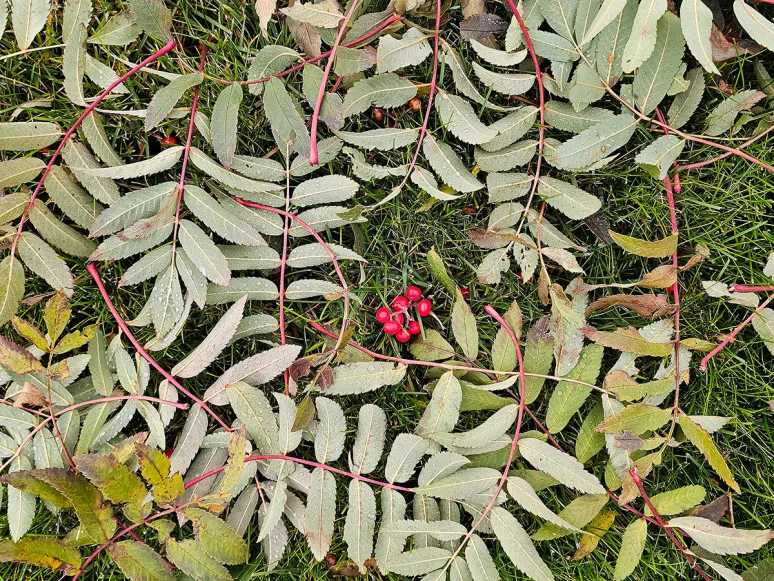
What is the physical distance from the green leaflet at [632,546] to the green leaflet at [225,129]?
4.97 ft

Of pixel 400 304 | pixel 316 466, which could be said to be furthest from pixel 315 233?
pixel 316 466

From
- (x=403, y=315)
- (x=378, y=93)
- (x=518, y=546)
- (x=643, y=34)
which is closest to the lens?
(x=643, y=34)

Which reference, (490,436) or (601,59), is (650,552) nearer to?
(490,436)

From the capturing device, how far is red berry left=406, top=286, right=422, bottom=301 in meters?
1.87

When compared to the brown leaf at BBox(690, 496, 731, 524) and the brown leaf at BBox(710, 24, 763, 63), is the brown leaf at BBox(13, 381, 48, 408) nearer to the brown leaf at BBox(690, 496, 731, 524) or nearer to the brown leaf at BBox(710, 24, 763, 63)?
the brown leaf at BBox(690, 496, 731, 524)

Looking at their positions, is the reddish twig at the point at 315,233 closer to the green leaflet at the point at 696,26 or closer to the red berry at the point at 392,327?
the red berry at the point at 392,327

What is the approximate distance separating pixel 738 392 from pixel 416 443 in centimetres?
99

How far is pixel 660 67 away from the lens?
1726 mm

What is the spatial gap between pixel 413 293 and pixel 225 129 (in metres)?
0.71

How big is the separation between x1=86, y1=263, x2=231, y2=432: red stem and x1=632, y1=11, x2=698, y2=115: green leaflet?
58.8 inches

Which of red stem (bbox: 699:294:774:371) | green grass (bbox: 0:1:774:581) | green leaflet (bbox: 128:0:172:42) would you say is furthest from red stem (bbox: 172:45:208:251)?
red stem (bbox: 699:294:774:371)

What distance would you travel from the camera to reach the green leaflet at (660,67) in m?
1.69

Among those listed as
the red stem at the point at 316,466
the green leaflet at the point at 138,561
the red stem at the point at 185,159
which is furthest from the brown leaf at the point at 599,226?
the green leaflet at the point at 138,561

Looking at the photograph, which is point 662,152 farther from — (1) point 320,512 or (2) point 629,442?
(1) point 320,512
